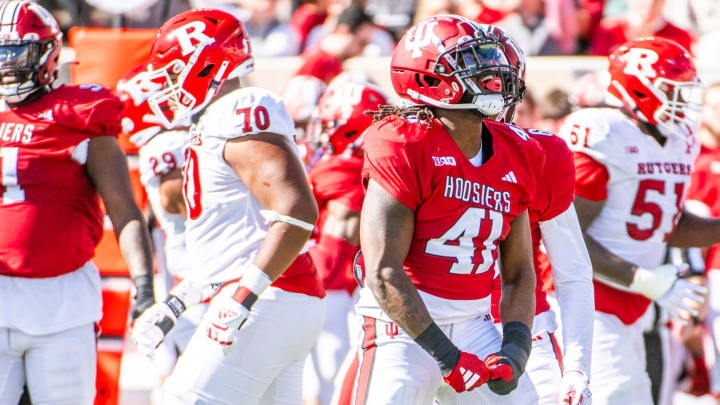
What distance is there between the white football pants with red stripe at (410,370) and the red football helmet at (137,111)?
87.9 inches

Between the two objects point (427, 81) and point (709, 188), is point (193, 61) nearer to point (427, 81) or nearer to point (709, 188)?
point (427, 81)

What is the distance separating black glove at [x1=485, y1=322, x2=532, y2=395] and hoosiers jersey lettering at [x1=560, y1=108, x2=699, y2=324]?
132 centimetres

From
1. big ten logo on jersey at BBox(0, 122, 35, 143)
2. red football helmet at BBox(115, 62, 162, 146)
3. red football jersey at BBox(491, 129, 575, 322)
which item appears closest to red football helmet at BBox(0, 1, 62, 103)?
big ten logo on jersey at BBox(0, 122, 35, 143)

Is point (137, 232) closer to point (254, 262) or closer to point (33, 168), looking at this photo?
point (33, 168)

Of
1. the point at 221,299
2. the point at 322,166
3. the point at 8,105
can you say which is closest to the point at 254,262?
the point at 221,299

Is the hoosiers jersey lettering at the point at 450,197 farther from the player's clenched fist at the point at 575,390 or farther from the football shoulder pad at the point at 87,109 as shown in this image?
the football shoulder pad at the point at 87,109

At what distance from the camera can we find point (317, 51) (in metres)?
7.68

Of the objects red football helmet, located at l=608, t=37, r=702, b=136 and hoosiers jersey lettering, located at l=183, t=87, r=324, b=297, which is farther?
red football helmet, located at l=608, t=37, r=702, b=136

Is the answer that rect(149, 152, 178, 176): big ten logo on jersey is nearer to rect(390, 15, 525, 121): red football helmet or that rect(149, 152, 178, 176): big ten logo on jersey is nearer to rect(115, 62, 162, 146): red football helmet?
rect(115, 62, 162, 146): red football helmet

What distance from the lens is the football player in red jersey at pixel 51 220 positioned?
388 centimetres

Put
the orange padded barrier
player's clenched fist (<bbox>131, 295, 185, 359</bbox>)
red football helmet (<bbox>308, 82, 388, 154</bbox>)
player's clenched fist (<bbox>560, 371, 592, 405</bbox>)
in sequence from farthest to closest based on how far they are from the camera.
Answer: the orange padded barrier < red football helmet (<bbox>308, 82, 388, 154</bbox>) < player's clenched fist (<bbox>131, 295, 185, 359</bbox>) < player's clenched fist (<bbox>560, 371, 592, 405</bbox>)

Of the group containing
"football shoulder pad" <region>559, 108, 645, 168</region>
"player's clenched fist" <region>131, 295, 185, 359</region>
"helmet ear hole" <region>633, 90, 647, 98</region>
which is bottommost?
"player's clenched fist" <region>131, 295, 185, 359</region>

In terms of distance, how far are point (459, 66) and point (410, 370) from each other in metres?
0.86

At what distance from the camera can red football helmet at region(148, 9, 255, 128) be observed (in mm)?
3787
